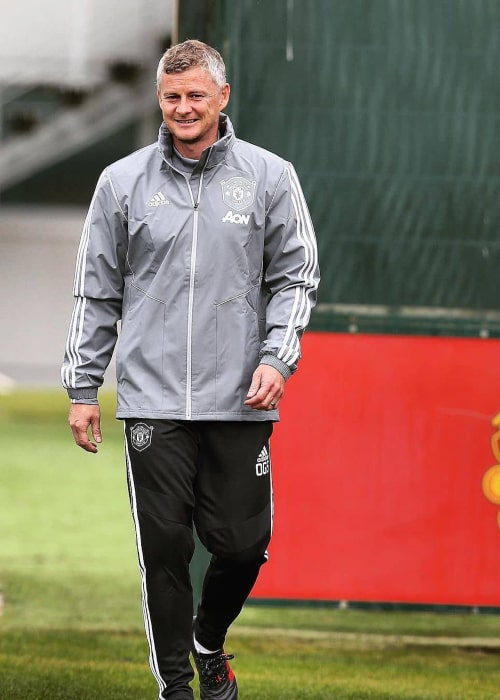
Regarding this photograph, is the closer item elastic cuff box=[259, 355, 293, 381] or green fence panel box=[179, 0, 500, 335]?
elastic cuff box=[259, 355, 293, 381]

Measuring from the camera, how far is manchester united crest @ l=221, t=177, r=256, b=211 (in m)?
4.03

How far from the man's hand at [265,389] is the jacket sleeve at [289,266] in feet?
0.30

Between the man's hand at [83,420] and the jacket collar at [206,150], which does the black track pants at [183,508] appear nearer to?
the man's hand at [83,420]

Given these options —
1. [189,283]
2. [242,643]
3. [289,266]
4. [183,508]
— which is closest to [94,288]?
[189,283]

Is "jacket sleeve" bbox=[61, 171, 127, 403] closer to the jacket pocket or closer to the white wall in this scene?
the jacket pocket

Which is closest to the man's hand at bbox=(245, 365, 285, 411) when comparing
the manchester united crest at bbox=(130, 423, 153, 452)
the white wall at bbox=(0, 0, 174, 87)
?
the manchester united crest at bbox=(130, 423, 153, 452)

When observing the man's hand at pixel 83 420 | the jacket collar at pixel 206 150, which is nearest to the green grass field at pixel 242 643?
the man's hand at pixel 83 420

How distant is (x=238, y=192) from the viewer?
13.3 ft

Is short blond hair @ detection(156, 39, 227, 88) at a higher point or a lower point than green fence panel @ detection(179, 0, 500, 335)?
higher

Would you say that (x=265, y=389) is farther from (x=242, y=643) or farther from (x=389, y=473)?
(x=242, y=643)

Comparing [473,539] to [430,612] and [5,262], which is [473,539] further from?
[5,262]

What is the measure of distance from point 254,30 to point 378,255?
99 centimetres

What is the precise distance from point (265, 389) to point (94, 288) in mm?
626

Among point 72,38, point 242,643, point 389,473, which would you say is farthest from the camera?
point 72,38
